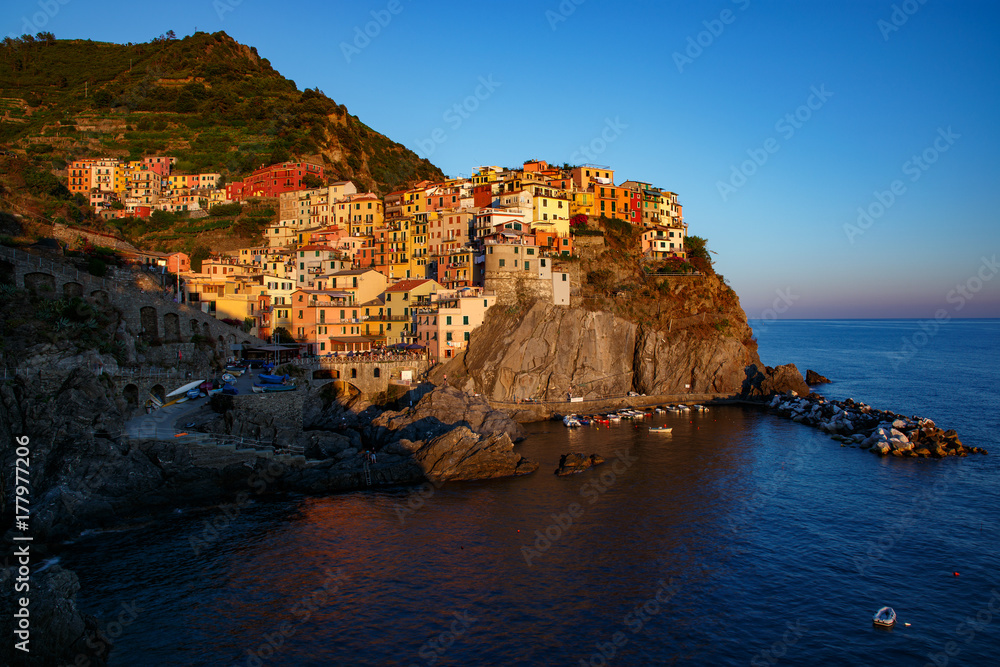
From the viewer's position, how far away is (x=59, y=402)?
35.9 meters

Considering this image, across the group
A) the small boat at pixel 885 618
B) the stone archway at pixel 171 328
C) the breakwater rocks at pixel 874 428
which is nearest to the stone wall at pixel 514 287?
the breakwater rocks at pixel 874 428

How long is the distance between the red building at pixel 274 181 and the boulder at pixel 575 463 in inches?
2656

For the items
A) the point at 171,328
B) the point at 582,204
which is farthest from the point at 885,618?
the point at 582,204

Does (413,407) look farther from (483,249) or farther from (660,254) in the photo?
(660,254)

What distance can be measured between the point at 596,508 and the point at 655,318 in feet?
127

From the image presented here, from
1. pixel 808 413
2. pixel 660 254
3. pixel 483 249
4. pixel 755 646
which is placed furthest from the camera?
pixel 660 254

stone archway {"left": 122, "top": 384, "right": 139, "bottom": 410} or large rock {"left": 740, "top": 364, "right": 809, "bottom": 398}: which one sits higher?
stone archway {"left": 122, "top": 384, "right": 139, "bottom": 410}

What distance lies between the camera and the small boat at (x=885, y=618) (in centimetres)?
2331

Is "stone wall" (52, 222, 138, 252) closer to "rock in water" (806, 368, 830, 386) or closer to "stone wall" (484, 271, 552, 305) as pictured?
"stone wall" (484, 271, 552, 305)

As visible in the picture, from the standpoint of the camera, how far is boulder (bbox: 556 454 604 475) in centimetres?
4184

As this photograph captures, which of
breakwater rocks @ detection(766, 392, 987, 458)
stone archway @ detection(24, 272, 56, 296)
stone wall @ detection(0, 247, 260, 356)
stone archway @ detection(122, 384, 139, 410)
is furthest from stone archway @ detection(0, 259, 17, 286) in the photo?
breakwater rocks @ detection(766, 392, 987, 458)

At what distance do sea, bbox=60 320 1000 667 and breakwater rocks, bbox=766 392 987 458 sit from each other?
274 cm

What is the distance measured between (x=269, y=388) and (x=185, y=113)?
106 metres

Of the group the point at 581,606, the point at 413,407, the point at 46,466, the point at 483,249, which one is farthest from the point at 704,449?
the point at 46,466
